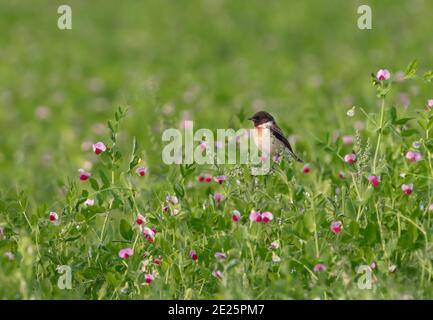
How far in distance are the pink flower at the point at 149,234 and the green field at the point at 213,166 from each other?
0.04 m

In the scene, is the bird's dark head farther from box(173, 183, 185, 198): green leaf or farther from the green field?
box(173, 183, 185, 198): green leaf

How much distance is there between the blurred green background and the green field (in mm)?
42

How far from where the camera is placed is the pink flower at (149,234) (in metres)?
5.11

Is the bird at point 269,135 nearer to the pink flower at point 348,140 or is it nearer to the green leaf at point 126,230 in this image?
the pink flower at point 348,140

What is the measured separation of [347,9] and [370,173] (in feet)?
40.0

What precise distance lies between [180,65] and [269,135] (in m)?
8.03

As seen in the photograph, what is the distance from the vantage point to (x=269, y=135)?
21.3ft

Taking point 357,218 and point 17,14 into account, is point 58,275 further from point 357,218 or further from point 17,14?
point 17,14

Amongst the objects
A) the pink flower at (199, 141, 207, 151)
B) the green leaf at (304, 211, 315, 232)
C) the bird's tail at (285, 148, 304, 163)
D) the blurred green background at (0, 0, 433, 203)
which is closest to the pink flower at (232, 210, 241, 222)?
the green leaf at (304, 211, 315, 232)

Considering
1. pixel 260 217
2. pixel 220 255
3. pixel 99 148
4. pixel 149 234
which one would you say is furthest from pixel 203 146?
pixel 220 255

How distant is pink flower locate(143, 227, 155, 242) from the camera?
511 cm

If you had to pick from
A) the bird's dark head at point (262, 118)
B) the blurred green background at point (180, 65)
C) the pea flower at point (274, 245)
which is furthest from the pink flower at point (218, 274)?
the blurred green background at point (180, 65)

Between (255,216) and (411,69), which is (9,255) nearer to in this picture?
(255,216)
